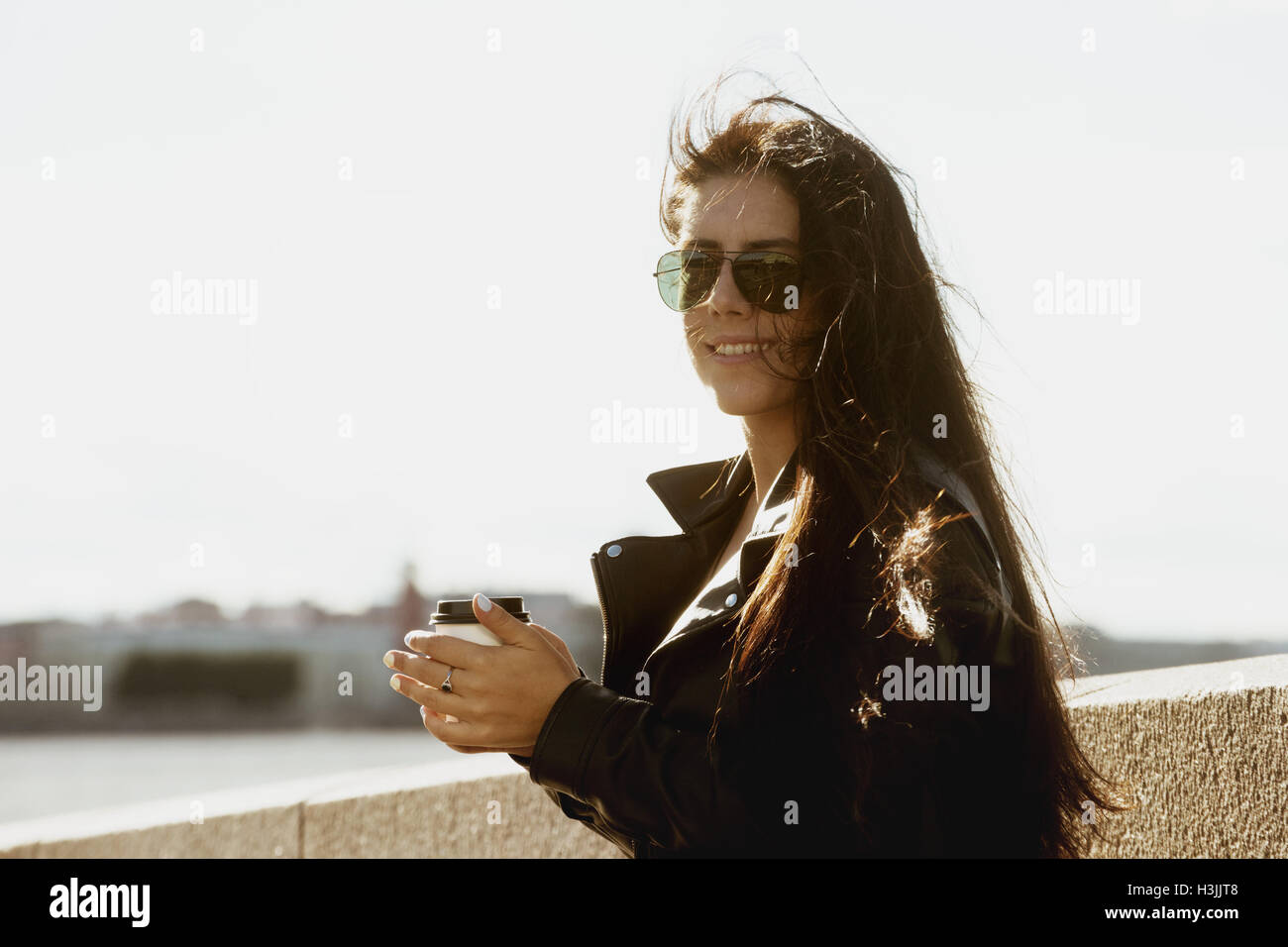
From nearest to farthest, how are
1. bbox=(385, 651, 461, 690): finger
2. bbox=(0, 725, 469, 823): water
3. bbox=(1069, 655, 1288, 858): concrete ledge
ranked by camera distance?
bbox=(385, 651, 461, 690): finger → bbox=(1069, 655, 1288, 858): concrete ledge → bbox=(0, 725, 469, 823): water

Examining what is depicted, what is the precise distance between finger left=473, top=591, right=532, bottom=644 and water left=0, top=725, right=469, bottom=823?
4031 cm

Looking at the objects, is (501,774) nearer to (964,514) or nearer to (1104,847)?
(1104,847)

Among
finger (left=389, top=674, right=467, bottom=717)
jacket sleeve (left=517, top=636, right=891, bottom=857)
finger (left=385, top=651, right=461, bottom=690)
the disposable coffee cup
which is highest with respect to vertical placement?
the disposable coffee cup

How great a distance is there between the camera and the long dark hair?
1.99m

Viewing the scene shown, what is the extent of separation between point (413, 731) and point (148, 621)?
16150 mm

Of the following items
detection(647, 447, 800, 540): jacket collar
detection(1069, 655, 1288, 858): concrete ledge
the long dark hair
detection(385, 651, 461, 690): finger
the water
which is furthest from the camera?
the water

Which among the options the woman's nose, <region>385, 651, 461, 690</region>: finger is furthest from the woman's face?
<region>385, 651, 461, 690</region>: finger

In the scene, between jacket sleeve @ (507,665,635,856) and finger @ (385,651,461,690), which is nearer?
finger @ (385,651,461,690)

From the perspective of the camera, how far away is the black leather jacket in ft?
6.00

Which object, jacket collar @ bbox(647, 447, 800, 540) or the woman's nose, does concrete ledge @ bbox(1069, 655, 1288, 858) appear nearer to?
jacket collar @ bbox(647, 447, 800, 540)

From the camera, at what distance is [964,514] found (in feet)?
6.46

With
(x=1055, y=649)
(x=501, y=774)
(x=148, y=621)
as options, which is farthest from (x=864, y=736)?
(x=148, y=621)

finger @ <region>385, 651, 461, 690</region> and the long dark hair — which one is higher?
the long dark hair
